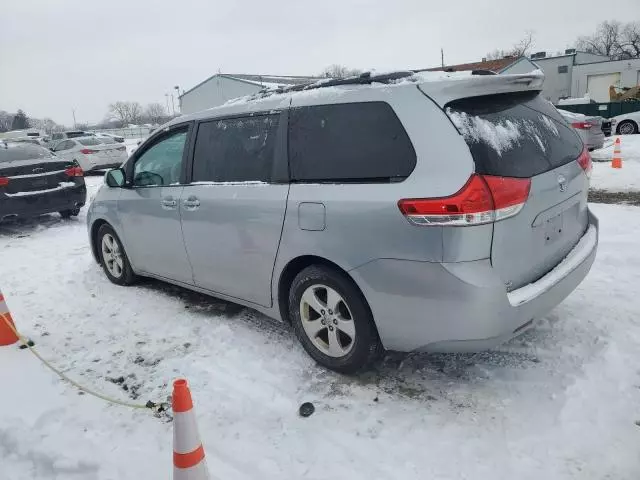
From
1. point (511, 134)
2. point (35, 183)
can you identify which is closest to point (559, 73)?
point (35, 183)

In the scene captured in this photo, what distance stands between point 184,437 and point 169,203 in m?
2.57

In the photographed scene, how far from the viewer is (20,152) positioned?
8.69 metres

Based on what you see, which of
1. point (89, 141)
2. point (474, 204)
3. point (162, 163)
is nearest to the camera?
point (474, 204)

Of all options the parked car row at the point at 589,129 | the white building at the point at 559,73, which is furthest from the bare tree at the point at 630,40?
the parked car row at the point at 589,129

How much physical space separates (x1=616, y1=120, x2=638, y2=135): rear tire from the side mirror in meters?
→ 21.7

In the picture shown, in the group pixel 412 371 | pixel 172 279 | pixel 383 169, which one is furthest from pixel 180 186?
pixel 412 371

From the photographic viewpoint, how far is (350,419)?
110 inches

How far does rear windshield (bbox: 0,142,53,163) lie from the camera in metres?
8.42

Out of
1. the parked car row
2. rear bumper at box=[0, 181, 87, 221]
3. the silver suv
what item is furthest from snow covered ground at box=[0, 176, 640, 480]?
the parked car row

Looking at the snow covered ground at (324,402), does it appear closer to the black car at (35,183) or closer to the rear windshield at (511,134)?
the rear windshield at (511,134)

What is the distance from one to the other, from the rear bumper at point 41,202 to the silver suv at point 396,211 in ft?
18.4

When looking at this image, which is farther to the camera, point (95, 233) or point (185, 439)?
point (95, 233)

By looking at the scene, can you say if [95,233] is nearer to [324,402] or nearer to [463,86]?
[324,402]

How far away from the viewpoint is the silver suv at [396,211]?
2506 mm
